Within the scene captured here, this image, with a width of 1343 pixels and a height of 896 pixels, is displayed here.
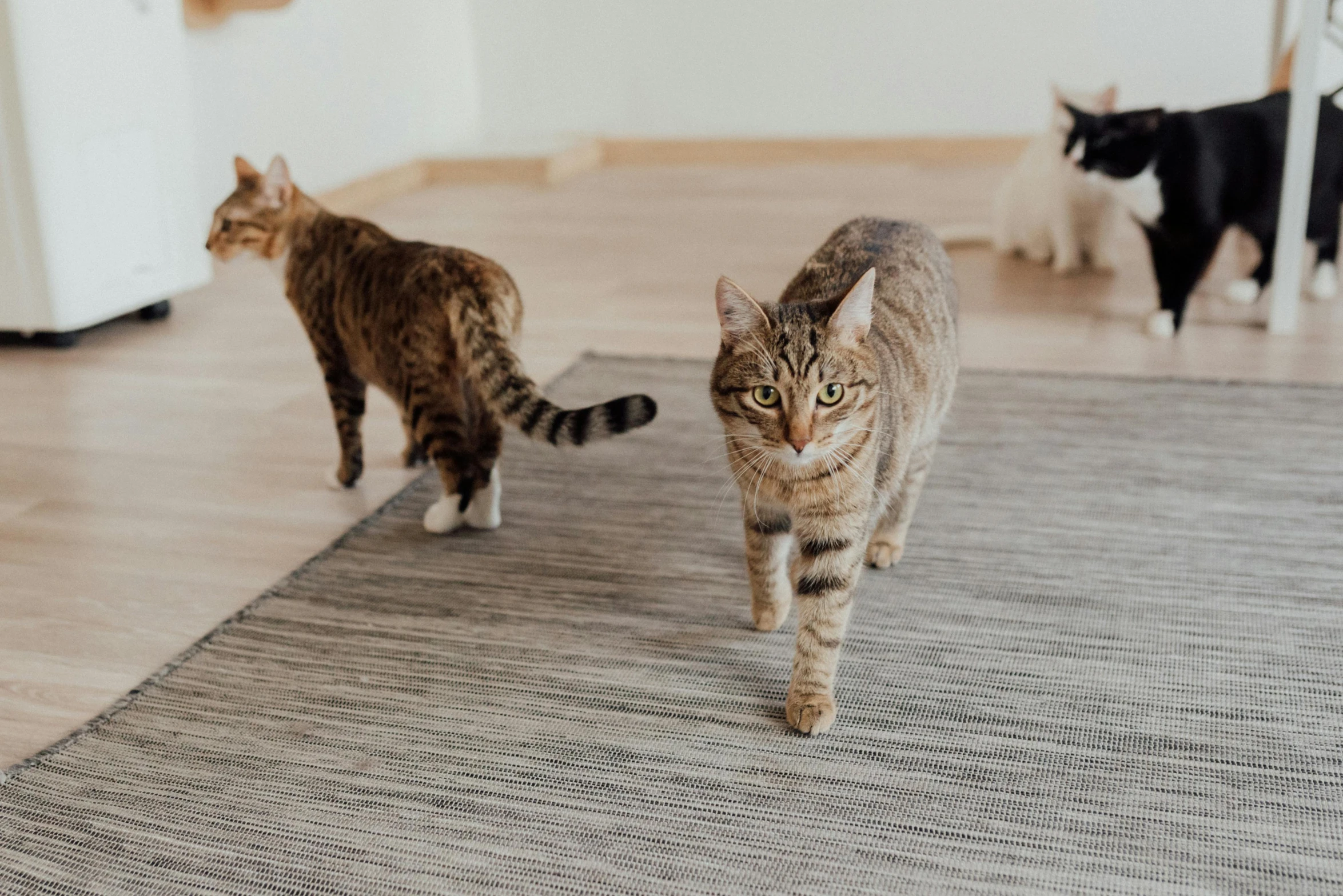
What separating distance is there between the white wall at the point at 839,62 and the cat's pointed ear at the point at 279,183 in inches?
121

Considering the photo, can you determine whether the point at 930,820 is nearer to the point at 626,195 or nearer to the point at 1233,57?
the point at 626,195

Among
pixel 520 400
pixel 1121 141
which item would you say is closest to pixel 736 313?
pixel 520 400

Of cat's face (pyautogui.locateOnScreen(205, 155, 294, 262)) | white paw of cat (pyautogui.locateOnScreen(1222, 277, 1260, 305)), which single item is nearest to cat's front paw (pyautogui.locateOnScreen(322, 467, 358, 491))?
cat's face (pyautogui.locateOnScreen(205, 155, 294, 262))

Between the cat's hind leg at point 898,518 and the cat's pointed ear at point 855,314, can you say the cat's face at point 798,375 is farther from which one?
the cat's hind leg at point 898,518

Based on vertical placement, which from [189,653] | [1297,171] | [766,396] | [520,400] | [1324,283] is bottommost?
[189,653]

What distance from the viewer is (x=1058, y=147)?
329 cm

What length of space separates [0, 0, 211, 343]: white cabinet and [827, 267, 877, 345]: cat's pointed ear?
7.40 feet

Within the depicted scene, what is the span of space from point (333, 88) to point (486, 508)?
8.95 feet

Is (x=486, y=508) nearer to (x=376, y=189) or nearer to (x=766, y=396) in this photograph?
(x=766, y=396)

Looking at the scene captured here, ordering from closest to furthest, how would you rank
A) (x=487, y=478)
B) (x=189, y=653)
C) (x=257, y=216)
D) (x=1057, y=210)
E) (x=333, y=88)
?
(x=189, y=653), (x=487, y=478), (x=257, y=216), (x=1057, y=210), (x=333, y=88)

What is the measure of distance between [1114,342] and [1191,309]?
35 centimetres

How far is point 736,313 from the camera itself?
1.50 metres

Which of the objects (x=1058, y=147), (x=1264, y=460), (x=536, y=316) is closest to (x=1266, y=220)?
(x=1058, y=147)

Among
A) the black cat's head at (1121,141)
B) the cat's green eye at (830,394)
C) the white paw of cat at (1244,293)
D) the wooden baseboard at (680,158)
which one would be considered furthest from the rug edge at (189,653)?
the wooden baseboard at (680,158)
